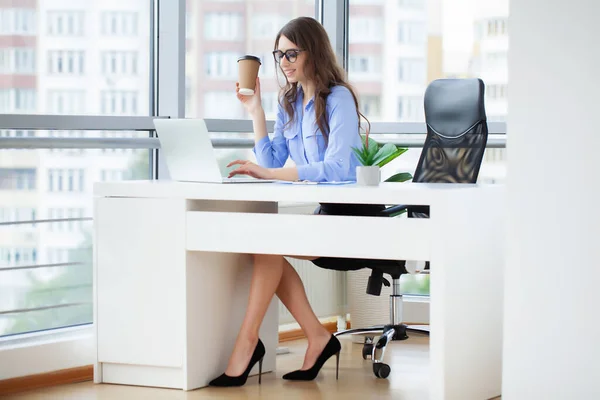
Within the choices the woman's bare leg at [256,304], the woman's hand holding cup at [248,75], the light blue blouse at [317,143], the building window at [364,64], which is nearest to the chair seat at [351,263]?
the woman's bare leg at [256,304]

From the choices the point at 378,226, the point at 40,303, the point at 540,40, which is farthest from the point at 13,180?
the point at 540,40

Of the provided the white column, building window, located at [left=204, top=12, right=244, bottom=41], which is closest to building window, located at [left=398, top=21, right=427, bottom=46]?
building window, located at [left=204, top=12, right=244, bottom=41]

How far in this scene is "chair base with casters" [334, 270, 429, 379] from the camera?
3561 mm

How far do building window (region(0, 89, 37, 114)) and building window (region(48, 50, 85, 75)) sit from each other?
14 centimetres

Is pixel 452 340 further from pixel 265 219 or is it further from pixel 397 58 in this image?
pixel 397 58

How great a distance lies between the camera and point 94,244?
3393mm

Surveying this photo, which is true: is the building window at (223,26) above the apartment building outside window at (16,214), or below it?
above


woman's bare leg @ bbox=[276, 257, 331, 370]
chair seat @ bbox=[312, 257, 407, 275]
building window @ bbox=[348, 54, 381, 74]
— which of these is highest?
building window @ bbox=[348, 54, 381, 74]

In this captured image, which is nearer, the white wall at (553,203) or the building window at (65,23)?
the white wall at (553,203)

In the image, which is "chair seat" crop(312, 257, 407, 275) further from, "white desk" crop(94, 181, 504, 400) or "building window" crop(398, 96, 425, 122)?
"building window" crop(398, 96, 425, 122)

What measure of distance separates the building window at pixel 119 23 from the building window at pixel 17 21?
1.12 feet

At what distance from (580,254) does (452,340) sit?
1.76 feet

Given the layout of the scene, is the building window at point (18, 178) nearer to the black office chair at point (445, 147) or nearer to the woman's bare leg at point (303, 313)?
the woman's bare leg at point (303, 313)

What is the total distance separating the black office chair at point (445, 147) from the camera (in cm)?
383
